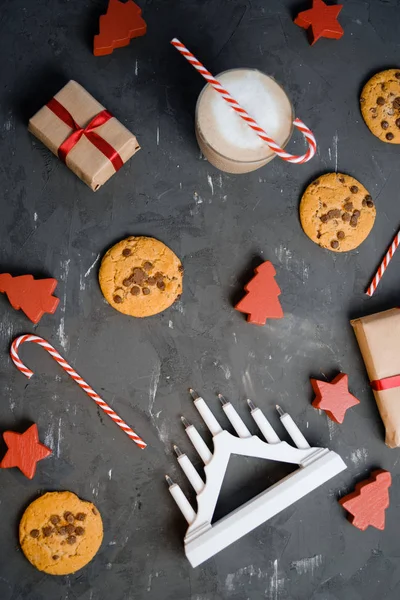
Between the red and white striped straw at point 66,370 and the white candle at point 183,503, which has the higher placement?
the red and white striped straw at point 66,370

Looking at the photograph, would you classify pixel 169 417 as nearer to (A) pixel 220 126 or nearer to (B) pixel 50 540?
(B) pixel 50 540

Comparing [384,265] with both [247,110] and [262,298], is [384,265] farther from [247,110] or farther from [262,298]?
[247,110]

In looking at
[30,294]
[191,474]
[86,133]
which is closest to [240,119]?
[86,133]

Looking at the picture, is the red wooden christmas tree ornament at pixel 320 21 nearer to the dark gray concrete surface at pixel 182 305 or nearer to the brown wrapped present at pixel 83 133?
the dark gray concrete surface at pixel 182 305

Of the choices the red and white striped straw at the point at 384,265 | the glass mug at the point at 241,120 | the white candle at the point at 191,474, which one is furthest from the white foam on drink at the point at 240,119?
the white candle at the point at 191,474

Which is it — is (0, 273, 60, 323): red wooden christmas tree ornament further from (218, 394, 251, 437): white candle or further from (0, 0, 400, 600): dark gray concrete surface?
(218, 394, 251, 437): white candle

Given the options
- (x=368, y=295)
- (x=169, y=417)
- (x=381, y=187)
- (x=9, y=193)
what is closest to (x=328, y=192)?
(x=381, y=187)
